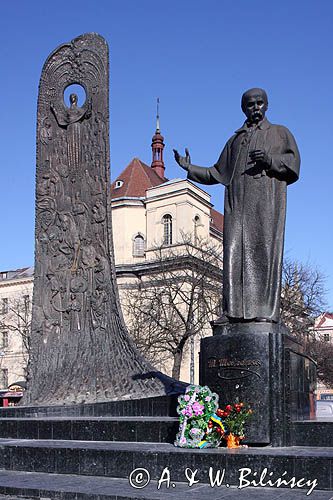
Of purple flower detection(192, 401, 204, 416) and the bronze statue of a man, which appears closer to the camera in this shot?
purple flower detection(192, 401, 204, 416)

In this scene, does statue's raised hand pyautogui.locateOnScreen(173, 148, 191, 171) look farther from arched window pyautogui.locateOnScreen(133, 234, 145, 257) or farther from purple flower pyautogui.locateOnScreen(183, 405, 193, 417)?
arched window pyautogui.locateOnScreen(133, 234, 145, 257)

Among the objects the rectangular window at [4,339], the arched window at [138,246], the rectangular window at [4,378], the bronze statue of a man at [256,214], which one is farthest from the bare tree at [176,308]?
the bronze statue of a man at [256,214]

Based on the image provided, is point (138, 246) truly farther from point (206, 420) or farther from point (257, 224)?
point (206, 420)

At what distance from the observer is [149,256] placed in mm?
56344

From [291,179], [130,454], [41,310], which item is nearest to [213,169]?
[291,179]

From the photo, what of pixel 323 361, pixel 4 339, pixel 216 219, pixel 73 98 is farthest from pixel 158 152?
pixel 73 98

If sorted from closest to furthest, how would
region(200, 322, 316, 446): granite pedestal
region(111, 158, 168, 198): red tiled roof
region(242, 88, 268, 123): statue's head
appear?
region(200, 322, 316, 446): granite pedestal < region(242, 88, 268, 123): statue's head < region(111, 158, 168, 198): red tiled roof

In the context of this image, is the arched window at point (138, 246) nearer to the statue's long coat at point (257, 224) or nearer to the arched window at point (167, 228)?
the arched window at point (167, 228)

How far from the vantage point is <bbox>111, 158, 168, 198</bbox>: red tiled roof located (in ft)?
199

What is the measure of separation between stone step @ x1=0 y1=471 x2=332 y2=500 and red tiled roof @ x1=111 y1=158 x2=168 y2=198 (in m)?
53.5

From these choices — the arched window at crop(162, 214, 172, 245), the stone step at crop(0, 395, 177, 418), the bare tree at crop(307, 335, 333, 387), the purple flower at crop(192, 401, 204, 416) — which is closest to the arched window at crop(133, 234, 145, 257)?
the arched window at crop(162, 214, 172, 245)

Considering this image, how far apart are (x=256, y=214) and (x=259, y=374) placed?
219 cm

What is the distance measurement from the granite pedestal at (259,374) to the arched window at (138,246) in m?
49.3

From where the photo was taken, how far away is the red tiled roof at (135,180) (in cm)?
6078
